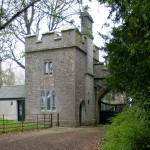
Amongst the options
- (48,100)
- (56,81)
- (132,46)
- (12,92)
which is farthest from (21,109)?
(132,46)

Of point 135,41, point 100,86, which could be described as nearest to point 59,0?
point 135,41

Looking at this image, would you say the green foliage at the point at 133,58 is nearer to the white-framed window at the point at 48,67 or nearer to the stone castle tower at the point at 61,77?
the stone castle tower at the point at 61,77

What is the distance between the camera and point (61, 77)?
22.5 meters

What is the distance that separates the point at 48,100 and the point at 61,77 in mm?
2099

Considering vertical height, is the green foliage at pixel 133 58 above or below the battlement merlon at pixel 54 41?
below

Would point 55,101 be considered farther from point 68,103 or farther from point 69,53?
point 69,53

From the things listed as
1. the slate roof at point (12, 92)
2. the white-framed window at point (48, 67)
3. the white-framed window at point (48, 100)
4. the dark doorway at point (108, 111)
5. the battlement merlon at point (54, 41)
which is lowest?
the dark doorway at point (108, 111)

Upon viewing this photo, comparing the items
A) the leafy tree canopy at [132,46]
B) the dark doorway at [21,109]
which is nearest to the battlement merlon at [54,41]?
the dark doorway at [21,109]

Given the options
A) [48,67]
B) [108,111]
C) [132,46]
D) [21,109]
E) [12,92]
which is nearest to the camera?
[132,46]

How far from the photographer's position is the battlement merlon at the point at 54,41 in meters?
22.3

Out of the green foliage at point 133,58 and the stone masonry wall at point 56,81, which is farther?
the stone masonry wall at point 56,81

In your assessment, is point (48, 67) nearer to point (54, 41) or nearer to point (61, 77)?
point (61, 77)

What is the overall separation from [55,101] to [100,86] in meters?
4.96

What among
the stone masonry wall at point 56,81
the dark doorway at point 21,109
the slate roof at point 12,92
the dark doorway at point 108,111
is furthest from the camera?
the slate roof at point 12,92
